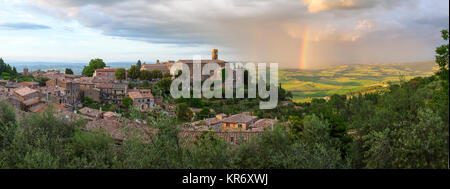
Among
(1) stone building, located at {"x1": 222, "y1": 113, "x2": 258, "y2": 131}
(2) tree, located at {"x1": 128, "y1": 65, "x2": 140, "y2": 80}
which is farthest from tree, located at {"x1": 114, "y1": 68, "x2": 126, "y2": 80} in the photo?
(1) stone building, located at {"x1": 222, "y1": 113, "x2": 258, "y2": 131}

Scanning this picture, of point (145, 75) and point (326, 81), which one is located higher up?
point (145, 75)

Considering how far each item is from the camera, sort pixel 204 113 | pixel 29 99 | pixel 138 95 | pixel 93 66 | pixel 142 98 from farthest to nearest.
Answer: pixel 93 66
pixel 138 95
pixel 142 98
pixel 204 113
pixel 29 99

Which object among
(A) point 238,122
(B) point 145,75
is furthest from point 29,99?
(B) point 145,75

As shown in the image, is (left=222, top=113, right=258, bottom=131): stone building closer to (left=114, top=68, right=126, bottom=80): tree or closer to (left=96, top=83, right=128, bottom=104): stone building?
(left=96, top=83, right=128, bottom=104): stone building

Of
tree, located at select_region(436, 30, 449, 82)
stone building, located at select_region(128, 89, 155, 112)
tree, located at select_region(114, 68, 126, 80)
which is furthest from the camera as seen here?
tree, located at select_region(114, 68, 126, 80)

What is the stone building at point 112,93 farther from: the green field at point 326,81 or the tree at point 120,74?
the green field at point 326,81

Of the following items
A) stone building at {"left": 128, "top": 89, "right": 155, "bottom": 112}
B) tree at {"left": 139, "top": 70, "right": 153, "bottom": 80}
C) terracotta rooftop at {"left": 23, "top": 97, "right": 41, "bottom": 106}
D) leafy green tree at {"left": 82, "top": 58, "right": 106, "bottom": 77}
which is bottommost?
stone building at {"left": 128, "top": 89, "right": 155, "bottom": 112}

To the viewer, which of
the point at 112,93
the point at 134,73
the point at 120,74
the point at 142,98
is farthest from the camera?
the point at 134,73

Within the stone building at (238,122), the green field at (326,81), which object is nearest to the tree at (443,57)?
the stone building at (238,122)

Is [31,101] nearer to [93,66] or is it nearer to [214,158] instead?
[214,158]

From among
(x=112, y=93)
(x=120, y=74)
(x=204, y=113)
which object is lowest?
(x=204, y=113)

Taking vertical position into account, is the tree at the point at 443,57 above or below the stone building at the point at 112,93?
above

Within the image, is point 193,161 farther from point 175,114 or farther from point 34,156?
point 34,156
